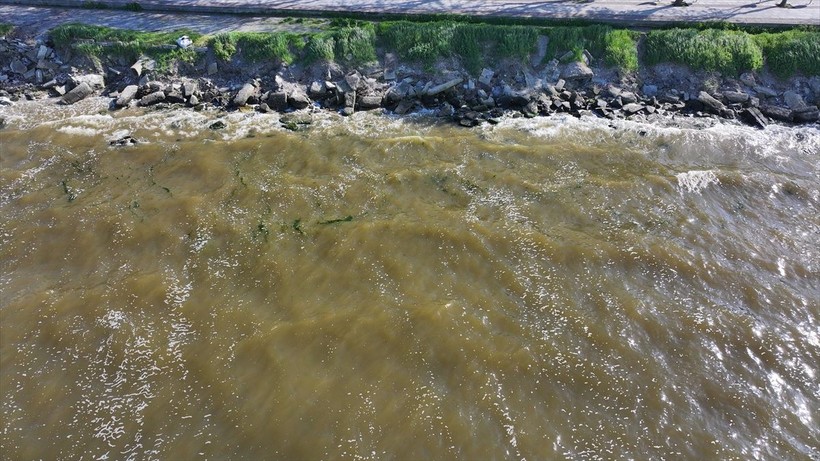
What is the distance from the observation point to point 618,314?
10539 mm

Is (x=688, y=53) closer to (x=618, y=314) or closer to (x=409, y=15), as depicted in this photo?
(x=409, y=15)

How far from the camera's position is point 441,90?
18.5 m

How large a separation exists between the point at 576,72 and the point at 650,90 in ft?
9.15

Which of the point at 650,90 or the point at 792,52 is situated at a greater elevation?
the point at 792,52

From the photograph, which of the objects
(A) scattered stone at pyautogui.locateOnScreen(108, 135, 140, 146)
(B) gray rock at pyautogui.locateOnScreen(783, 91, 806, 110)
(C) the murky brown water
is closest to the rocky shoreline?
(B) gray rock at pyautogui.locateOnScreen(783, 91, 806, 110)

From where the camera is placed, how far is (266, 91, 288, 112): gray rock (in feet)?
59.2

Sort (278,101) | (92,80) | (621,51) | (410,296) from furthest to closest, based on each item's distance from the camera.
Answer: (92,80)
(621,51)
(278,101)
(410,296)

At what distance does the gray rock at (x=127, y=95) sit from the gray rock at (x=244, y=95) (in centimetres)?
389

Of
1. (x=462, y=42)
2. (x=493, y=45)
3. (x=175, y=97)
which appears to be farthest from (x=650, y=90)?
(x=175, y=97)

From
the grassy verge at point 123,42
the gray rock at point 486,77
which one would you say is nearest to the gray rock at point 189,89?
the grassy verge at point 123,42

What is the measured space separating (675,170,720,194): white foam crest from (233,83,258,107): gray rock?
47.2 feet

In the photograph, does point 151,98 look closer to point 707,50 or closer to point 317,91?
point 317,91

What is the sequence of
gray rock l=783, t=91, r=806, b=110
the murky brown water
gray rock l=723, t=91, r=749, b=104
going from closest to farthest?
the murky brown water → gray rock l=783, t=91, r=806, b=110 → gray rock l=723, t=91, r=749, b=104

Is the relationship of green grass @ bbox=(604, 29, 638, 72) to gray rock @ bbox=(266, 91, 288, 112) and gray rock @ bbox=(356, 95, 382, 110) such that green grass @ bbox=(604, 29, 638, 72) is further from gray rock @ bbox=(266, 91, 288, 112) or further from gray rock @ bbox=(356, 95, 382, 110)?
gray rock @ bbox=(266, 91, 288, 112)
